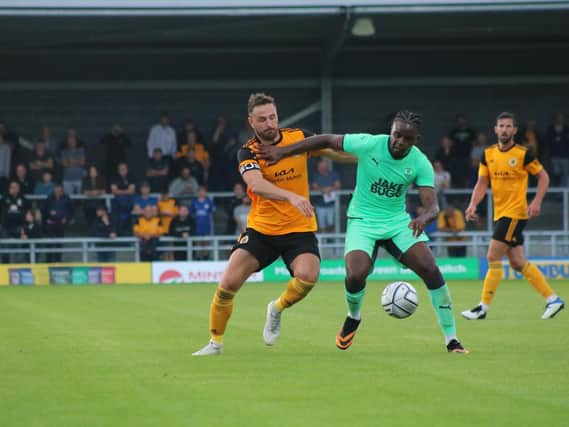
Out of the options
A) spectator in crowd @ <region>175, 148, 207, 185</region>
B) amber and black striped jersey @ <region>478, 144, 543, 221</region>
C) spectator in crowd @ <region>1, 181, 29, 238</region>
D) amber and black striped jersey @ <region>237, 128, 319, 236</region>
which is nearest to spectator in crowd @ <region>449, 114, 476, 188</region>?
spectator in crowd @ <region>175, 148, 207, 185</region>

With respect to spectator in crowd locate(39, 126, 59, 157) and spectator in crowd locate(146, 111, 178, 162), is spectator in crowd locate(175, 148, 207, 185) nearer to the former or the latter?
spectator in crowd locate(146, 111, 178, 162)

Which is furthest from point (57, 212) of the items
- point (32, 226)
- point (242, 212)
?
point (242, 212)

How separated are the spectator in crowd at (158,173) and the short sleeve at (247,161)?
18244 mm

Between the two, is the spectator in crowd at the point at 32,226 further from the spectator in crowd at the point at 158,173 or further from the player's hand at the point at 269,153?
the player's hand at the point at 269,153

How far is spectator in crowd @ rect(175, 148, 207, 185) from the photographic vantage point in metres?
28.3

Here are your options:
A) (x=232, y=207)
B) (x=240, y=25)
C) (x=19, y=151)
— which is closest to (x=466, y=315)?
(x=232, y=207)

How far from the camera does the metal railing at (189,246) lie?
2673cm

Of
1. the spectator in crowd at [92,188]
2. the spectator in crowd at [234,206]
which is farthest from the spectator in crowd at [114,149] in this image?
the spectator in crowd at [234,206]

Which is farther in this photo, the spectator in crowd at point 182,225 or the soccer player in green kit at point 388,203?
the spectator in crowd at point 182,225

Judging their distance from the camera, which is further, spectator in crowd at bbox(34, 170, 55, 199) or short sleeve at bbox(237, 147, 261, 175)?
spectator in crowd at bbox(34, 170, 55, 199)

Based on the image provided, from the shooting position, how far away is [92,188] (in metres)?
27.9

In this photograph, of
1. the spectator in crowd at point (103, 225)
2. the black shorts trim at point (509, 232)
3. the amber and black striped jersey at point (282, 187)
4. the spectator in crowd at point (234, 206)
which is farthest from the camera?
the spectator in crowd at point (234, 206)

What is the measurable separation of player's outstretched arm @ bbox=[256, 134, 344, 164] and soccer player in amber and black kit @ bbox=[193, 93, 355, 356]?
0.34ft

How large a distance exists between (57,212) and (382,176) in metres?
17.8
